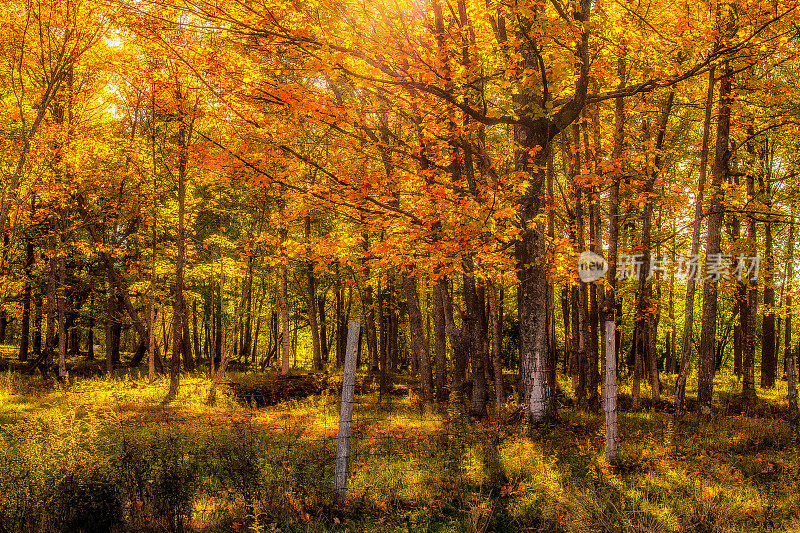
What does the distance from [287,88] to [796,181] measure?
64.5ft

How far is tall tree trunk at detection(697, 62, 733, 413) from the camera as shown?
13.8 meters

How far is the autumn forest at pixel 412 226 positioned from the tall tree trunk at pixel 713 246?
0.07 meters

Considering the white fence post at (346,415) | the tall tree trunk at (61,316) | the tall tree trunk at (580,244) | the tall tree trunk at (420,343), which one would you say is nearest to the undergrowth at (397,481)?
the white fence post at (346,415)

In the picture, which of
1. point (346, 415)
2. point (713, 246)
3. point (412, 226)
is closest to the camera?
point (346, 415)

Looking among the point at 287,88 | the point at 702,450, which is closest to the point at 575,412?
the point at 702,450

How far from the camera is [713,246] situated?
14133 mm

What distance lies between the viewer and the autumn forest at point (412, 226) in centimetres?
643

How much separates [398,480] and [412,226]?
4.69 m

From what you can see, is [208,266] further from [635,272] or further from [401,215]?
[635,272]

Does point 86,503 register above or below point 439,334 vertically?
below

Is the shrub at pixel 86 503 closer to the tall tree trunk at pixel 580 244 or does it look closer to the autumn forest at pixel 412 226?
the autumn forest at pixel 412 226

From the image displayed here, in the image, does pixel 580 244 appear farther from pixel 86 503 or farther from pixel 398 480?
pixel 86 503

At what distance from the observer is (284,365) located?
2448cm

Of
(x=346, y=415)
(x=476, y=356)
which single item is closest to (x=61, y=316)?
(x=476, y=356)
